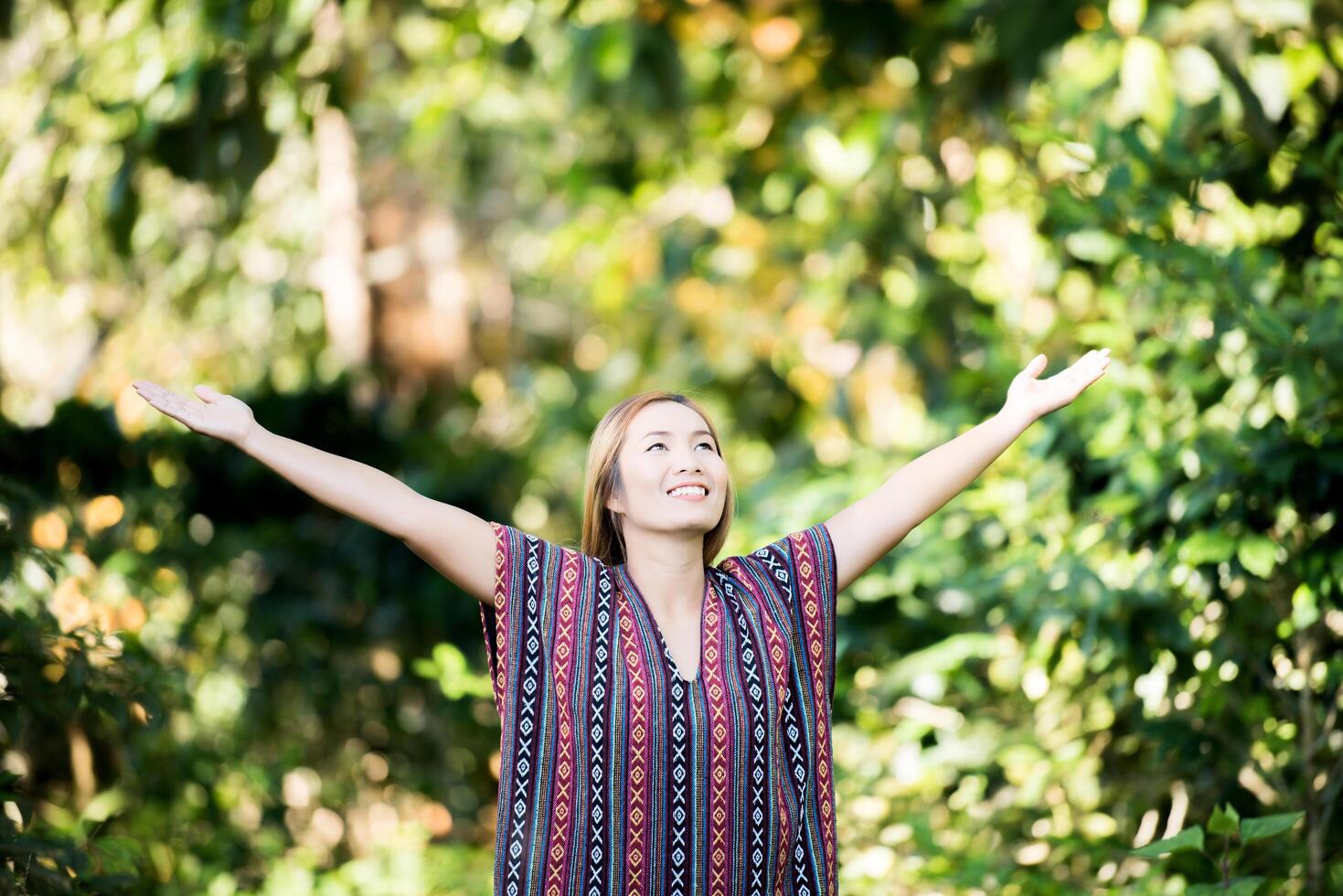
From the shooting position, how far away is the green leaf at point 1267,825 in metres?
2.12

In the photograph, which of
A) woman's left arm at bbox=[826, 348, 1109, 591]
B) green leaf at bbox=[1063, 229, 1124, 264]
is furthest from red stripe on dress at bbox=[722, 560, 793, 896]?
green leaf at bbox=[1063, 229, 1124, 264]

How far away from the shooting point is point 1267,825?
2152 mm

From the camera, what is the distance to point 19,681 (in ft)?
7.61

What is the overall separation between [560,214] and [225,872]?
4.66m

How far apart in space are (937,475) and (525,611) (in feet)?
1.99

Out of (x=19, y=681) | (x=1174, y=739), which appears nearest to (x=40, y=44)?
(x=19, y=681)

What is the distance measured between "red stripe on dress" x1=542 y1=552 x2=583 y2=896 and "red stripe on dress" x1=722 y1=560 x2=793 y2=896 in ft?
0.88

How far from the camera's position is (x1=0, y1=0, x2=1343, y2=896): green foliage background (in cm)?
274

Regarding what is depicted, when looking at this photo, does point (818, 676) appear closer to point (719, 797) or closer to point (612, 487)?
point (719, 797)

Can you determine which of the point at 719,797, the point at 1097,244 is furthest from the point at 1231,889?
the point at 1097,244

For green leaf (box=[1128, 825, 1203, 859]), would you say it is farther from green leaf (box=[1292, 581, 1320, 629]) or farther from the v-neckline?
the v-neckline

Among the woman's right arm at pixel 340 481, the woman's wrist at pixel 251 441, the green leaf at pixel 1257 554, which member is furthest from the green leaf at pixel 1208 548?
the woman's wrist at pixel 251 441

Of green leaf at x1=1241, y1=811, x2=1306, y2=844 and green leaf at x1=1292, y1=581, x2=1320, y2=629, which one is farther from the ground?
green leaf at x1=1292, y1=581, x2=1320, y2=629

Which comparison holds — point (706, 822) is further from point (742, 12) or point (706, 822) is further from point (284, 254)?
point (284, 254)
